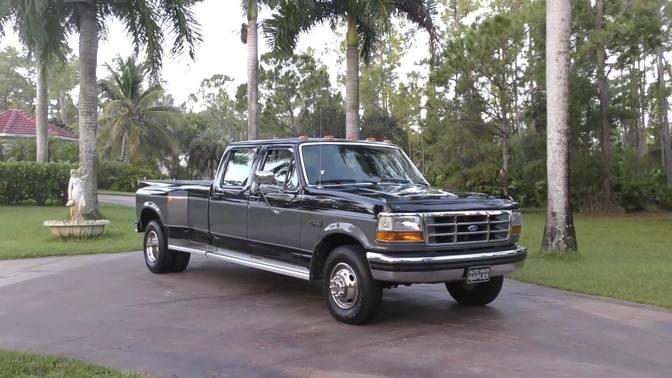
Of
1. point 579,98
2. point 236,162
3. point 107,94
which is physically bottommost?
point 236,162

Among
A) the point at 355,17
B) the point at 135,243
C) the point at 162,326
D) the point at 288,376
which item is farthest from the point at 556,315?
the point at 355,17

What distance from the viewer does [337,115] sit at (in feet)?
147

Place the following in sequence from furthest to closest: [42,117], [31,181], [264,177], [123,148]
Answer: [123,148] < [42,117] < [31,181] < [264,177]

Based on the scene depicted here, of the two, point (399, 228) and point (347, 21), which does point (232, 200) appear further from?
point (347, 21)

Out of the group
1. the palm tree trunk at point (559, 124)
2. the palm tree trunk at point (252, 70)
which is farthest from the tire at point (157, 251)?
the palm tree trunk at point (252, 70)

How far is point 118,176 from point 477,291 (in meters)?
36.7

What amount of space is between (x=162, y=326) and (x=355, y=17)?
40.9 ft

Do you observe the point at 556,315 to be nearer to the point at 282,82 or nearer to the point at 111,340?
the point at 111,340

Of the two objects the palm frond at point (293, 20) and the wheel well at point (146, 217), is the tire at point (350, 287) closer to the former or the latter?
the wheel well at point (146, 217)

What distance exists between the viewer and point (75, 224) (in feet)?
44.2

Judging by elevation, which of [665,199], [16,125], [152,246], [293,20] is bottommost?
[152,246]

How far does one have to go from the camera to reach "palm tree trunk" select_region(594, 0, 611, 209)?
2391 cm

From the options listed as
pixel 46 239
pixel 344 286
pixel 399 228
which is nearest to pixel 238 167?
pixel 344 286

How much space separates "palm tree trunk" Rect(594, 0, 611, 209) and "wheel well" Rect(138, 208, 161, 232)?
19.0 m
